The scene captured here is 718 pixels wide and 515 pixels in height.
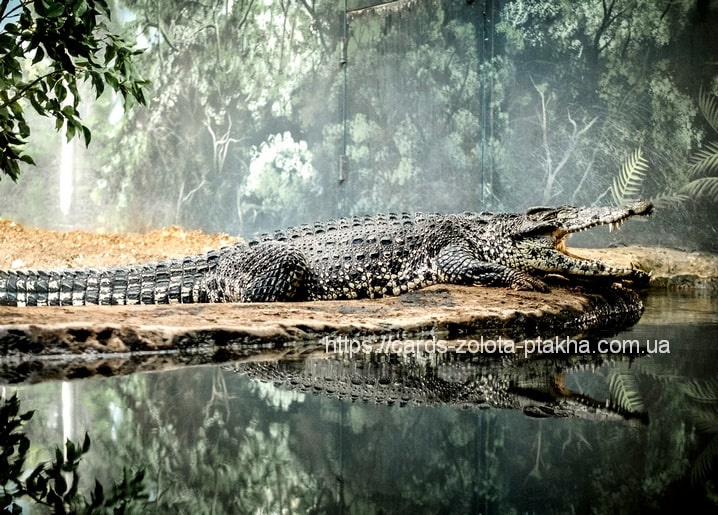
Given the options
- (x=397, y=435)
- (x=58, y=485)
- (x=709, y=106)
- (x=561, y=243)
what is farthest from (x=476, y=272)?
(x=58, y=485)

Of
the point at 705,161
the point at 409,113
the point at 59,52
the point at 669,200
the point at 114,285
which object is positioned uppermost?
the point at 409,113

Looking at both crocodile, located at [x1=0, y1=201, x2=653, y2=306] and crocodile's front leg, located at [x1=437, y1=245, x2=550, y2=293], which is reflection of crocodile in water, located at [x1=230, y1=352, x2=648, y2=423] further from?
crocodile, located at [x1=0, y1=201, x2=653, y2=306]

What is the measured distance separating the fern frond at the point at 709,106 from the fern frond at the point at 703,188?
1.52ft

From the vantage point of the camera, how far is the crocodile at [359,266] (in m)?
4.93

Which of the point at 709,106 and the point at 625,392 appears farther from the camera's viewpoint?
the point at 709,106

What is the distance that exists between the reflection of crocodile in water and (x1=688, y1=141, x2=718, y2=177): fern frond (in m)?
4.05

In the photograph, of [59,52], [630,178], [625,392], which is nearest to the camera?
[625,392]

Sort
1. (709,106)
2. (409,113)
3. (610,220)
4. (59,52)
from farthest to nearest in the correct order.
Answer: (409,113)
(709,106)
(610,220)
(59,52)

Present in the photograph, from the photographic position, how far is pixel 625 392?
7.98ft

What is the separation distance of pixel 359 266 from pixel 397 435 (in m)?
3.47

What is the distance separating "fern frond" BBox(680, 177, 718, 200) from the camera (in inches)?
254

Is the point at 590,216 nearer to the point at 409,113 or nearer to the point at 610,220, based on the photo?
the point at 610,220

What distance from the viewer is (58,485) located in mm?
1425

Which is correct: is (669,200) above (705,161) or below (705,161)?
below
